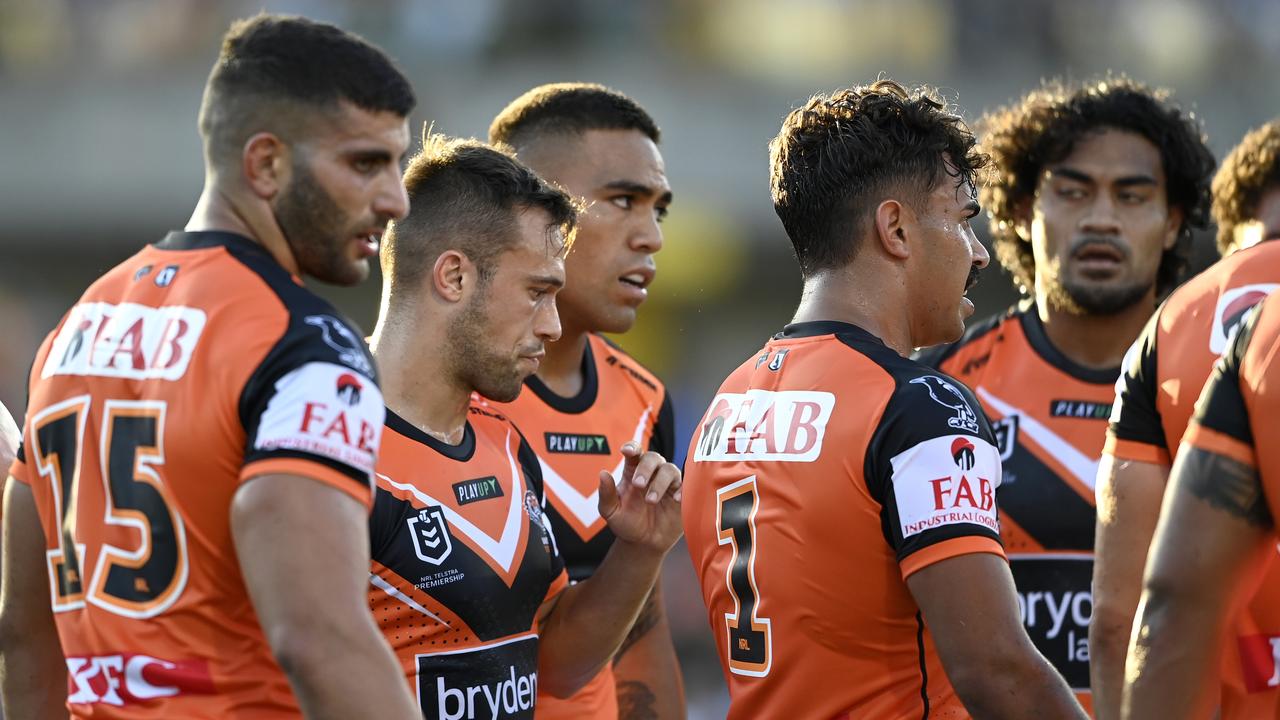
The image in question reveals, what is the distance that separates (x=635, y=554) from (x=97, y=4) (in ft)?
56.9

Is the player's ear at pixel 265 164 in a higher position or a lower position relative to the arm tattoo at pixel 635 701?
higher

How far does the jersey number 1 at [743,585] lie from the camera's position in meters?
3.77

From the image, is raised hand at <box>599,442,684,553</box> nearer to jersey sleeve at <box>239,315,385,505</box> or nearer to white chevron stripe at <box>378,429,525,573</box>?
white chevron stripe at <box>378,429,525,573</box>

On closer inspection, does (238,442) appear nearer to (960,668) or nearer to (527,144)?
(960,668)

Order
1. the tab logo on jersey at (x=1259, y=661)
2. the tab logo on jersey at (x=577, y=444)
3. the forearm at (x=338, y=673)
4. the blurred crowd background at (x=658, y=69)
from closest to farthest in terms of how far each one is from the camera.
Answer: the forearm at (x=338, y=673)
the tab logo on jersey at (x=1259, y=661)
the tab logo on jersey at (x=577, y=444)
the blurred crowd background at (x=658, y=69)

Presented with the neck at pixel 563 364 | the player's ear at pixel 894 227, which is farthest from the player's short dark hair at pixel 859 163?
the neck at pixel 563 364

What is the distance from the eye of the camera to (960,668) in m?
3.42

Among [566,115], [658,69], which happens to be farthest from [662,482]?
[658,69]

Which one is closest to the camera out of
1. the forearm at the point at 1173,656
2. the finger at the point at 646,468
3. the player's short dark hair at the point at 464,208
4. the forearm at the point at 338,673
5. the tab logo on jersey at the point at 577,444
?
the forearm at the point at 338,673

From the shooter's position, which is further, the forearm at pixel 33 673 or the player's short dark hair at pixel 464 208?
the player's short dark hair at pixel 464 208

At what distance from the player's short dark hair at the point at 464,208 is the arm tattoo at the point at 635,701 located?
1.82 metres

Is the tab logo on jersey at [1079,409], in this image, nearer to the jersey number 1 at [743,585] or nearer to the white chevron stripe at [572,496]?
the white chevron stripe at [572,496]

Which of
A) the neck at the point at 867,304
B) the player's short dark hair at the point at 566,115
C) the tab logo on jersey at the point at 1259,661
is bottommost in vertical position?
the tab logo on jersey at the point at 1259,661

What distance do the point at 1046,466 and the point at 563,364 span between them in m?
1.81
